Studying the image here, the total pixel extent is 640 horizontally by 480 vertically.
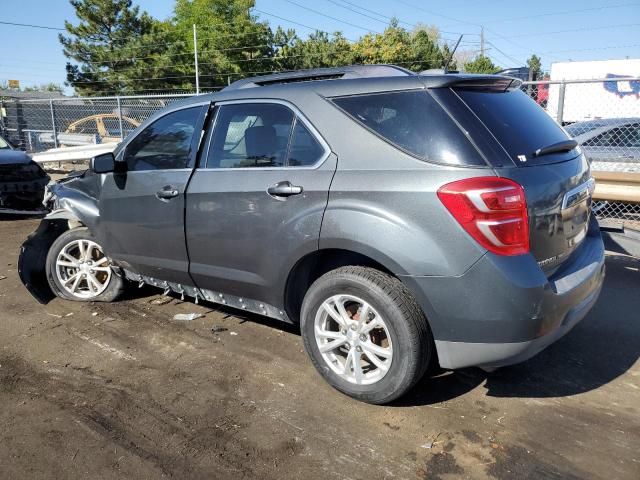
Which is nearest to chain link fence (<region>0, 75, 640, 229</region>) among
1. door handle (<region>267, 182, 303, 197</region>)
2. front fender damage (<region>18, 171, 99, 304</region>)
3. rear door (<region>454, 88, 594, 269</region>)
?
rear door (<region>454, 88, 594, 269</region>)

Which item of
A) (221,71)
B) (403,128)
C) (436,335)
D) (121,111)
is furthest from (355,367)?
(221,71)

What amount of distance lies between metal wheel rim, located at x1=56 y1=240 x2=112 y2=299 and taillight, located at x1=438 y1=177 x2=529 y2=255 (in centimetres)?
334

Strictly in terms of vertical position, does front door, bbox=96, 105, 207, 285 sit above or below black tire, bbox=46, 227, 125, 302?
above

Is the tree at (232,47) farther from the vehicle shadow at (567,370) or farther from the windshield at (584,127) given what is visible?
the vehicle shadow at (567,370)

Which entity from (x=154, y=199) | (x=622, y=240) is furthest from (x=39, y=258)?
(x=622, y=240)

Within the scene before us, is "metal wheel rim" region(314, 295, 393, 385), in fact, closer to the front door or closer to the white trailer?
the front door

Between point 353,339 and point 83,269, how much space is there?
2.89 m

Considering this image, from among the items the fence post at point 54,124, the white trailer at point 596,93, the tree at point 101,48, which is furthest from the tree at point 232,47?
the fence post at point 54,124

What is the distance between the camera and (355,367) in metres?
3.01

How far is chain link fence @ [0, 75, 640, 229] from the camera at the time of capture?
696cm

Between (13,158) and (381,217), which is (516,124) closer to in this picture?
(381,217)

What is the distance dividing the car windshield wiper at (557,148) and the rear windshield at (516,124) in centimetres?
2

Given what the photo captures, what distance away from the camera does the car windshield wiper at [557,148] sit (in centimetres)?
283

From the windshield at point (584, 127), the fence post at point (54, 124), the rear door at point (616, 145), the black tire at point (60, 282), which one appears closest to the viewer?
the black tire at point (60, 282)
